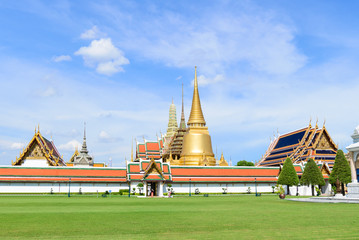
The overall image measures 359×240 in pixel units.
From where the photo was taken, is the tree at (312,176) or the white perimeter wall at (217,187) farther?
the white perimeter wall at (217,187)

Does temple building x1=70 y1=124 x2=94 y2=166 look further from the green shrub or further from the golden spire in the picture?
the green shrub

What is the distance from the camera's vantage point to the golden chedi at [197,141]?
274 feet

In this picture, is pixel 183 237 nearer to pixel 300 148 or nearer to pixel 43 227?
pixel 43 227

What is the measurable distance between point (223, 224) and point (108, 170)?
157 ft

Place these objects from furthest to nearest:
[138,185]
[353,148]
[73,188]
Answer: [73,188], [138,185], [353,148]

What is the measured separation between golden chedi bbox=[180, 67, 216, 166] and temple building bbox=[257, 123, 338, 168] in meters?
13.9

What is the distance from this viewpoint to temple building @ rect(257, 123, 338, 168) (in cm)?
7325

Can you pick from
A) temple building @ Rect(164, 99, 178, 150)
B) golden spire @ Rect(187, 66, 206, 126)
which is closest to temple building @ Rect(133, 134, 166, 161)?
golden spire @ Rect(187, 66, 206, 126)

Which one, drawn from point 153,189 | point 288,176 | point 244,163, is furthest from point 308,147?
point 244,163

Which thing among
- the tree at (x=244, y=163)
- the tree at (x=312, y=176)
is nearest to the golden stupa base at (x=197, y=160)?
the tree at (x=312, y=176)

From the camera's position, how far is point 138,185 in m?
54.0

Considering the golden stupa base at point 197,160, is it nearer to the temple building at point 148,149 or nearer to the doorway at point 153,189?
the temple building at point 148,149

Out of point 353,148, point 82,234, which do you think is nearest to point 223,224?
point 82,234

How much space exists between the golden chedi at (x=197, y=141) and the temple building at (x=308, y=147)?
13.9 metres
